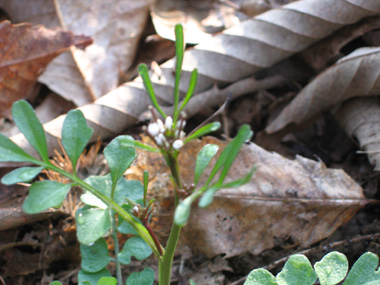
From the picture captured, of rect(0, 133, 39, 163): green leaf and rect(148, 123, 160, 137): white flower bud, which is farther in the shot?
rect(0, 133, 39, 163): green leaf

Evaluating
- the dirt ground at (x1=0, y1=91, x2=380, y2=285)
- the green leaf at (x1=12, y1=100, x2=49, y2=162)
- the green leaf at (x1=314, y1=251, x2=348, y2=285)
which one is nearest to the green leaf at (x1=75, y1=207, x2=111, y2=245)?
the green leaf at (x1=12, y1=100, x2=49, y2=162)

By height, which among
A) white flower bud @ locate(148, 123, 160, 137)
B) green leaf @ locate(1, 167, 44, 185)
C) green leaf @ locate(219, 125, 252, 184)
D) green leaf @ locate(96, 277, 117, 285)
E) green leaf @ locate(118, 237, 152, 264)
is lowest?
green leaf @ locate(118, 237, 152, 264)

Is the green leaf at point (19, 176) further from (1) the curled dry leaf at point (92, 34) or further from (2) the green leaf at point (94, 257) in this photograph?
(1) the curled dry leaf at point (92, 34)

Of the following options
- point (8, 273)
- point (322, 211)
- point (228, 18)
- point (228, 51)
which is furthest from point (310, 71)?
point (8, 273)

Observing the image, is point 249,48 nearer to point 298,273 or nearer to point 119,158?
point 119,158

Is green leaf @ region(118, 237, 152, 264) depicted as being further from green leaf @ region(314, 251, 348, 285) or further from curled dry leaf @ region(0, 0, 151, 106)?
curled dry leaf @ region(0, 0, 151, 106)

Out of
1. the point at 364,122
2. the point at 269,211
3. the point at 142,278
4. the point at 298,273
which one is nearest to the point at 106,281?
the point at 142,278

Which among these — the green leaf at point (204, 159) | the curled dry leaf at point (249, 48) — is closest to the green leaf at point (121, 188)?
the green leaf at point (204, 159)

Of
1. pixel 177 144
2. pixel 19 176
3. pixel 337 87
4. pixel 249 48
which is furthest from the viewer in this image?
pixel 249 48

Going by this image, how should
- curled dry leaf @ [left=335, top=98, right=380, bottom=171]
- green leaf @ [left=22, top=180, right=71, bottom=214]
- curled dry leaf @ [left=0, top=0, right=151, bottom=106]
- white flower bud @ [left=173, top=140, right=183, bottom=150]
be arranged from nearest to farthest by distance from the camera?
white flower bud @ [left=173, top=140, right=183, bottom=150] < green leaf @ [left=22, top=180, right=71, bottom=214] < curled dry leaf @ [left=335, top=98, right=380, bottom=171] < curled dry leaf @ [left=0, top=0, right=151, bottom=106]
